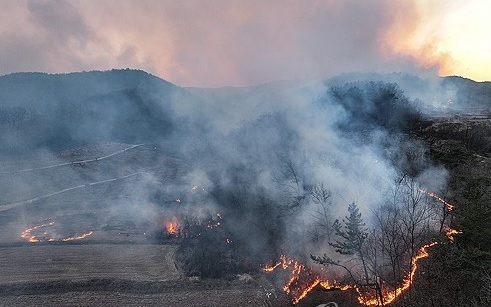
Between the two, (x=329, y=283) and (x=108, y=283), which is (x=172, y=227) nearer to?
(x=108, y=283)

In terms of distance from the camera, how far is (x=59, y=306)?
2989cm

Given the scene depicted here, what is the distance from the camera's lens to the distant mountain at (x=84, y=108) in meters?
95.4

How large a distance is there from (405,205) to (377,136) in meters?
21.7

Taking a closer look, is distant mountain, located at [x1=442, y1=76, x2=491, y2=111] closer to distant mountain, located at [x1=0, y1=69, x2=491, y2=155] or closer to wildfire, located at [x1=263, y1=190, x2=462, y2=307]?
distant mountain, located at [x1=0, y1=69, x2=491, y2=155]

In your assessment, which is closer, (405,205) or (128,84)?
(405,205)

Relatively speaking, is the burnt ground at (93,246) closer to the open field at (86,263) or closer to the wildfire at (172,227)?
the open field at (86,263)

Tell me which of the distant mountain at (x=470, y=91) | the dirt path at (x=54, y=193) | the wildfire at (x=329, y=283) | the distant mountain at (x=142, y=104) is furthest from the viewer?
the distant mountain at (x=470, y=91)

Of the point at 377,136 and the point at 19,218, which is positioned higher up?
the point at 377,136

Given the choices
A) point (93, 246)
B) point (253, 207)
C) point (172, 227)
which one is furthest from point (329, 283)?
point (93, 246)

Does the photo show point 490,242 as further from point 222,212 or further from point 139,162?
point 139,162

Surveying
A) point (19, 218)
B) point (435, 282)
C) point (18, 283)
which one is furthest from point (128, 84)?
point (435, 282)

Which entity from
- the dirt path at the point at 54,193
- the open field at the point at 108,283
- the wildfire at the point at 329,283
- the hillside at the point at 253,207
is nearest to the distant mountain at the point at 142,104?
the hillside at the point at 253,207

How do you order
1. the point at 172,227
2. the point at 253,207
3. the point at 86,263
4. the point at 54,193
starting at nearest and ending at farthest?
1. the point at 86,263
2. the point at 253,207
3. the point at 172,227
4. the point at 54,193

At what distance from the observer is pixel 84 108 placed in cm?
12244
